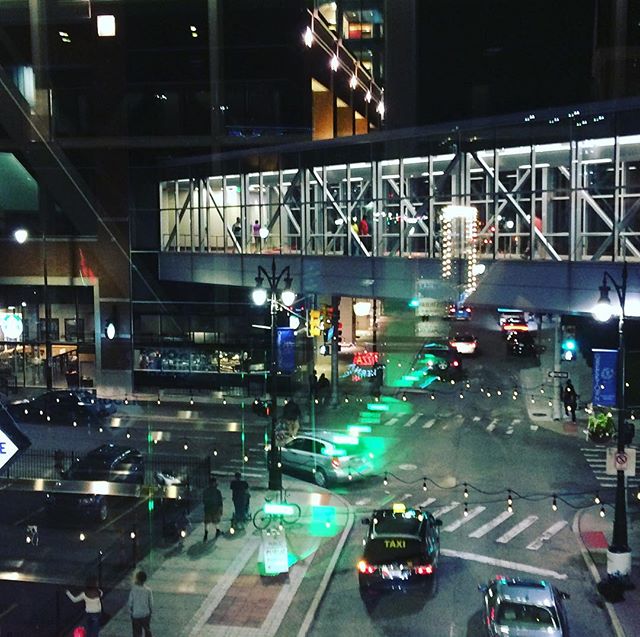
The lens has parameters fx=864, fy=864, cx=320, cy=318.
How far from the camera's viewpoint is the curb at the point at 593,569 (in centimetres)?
1325

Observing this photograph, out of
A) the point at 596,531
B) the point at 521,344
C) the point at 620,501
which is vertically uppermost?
the point at 521,344

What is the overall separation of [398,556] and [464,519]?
183 inches

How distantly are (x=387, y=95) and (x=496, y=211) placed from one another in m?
27.9

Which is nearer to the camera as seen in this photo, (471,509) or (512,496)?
(471,509)

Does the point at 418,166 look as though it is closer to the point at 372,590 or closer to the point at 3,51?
the point at 372,590

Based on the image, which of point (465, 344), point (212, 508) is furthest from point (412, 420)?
point (465, 344)

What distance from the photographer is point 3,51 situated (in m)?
34.6

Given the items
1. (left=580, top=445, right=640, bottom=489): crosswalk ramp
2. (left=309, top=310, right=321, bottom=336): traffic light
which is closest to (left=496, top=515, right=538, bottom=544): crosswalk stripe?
(left=580, top=445, right=640, bottom=489): crosswalk ramp

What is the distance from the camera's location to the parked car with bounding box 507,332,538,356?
149ft

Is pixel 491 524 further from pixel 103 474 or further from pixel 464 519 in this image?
pixel 103 474

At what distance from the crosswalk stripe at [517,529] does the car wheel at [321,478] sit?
526 centimetres

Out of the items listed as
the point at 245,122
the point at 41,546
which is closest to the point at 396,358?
the point at 245,122

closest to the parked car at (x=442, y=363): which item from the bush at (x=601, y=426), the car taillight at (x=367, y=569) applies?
the bush at (x=601, y=426)

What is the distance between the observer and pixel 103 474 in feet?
68.1
